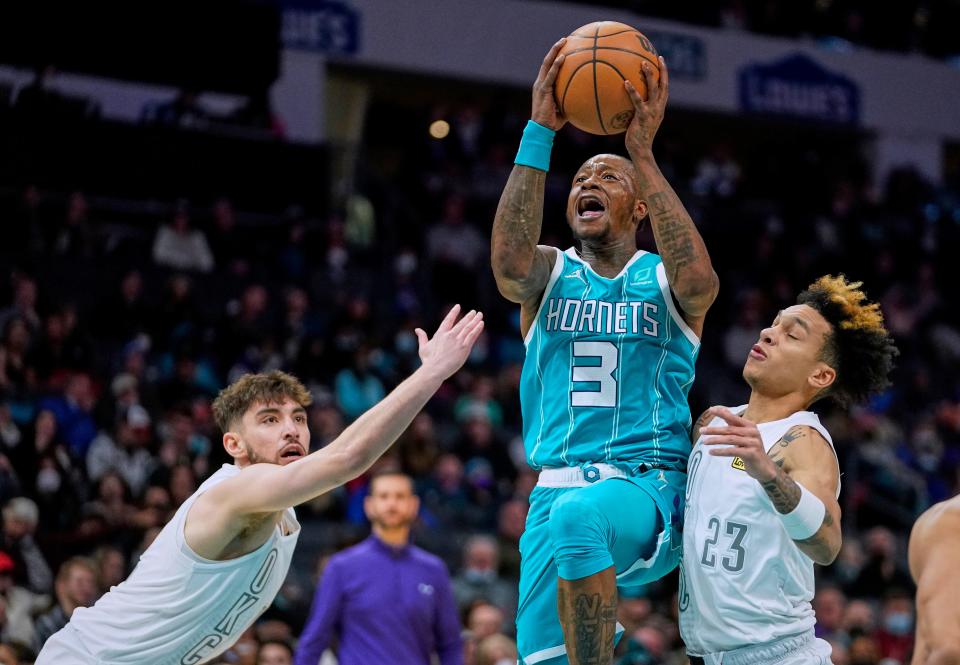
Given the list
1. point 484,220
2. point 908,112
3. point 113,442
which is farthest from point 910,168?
point 113,442

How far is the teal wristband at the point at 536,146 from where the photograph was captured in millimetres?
5991

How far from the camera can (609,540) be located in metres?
5.57

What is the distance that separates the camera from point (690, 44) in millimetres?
22859

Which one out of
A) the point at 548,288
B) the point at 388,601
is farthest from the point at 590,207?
the point at 388,601

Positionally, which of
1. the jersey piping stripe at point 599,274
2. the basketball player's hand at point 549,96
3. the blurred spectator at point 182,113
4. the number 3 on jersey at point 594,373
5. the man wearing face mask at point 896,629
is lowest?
the man wearing face mask at point 896,629

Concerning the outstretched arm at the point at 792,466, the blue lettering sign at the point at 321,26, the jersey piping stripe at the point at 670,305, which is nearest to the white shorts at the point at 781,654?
the outstretched arm at the point at 792,466

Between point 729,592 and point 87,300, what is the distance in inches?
392

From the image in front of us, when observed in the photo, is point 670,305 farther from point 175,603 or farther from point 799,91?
point 799,91

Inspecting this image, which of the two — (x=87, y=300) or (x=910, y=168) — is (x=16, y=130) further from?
(x=910, y=168)

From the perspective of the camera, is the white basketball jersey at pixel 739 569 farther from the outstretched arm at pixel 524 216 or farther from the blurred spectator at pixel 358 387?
the blurred spectator at pixel 358 387

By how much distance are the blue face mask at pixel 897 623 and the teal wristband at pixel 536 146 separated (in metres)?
8.46

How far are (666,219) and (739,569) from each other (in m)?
1.43

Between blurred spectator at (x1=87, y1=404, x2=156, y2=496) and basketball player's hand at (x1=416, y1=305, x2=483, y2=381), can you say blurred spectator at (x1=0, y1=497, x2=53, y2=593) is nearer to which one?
blurred spectator at (x1=87, y1=404, x2=156, y2=496)

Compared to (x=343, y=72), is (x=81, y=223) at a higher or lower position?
lower
